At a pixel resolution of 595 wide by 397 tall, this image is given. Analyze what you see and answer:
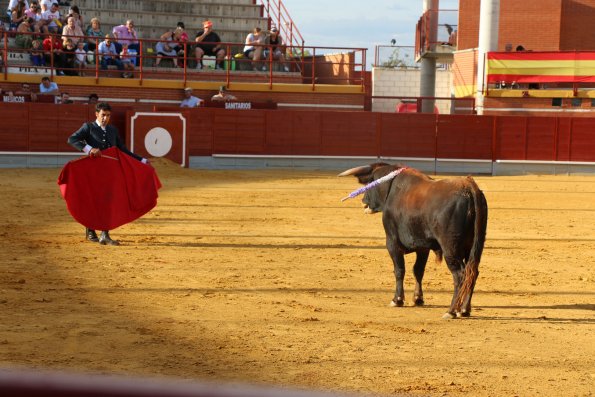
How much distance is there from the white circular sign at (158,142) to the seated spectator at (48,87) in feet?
7.83

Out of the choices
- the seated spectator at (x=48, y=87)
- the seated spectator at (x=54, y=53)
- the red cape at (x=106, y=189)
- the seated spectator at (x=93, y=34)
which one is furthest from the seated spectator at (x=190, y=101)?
the red cape at (x=106, y=189)

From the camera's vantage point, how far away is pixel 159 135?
21031 mm

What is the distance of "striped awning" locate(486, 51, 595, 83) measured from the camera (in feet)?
77.4

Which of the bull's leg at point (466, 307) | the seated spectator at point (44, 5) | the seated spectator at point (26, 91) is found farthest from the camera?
the seated spectator at point (44, 5)

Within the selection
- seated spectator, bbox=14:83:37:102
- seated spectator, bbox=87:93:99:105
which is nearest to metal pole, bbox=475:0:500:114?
seated spectator, bbox=87:93:99:105

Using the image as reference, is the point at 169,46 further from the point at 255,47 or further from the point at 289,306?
the point at 289,306

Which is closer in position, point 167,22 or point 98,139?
point 98,139

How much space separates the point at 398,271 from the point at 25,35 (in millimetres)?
17723

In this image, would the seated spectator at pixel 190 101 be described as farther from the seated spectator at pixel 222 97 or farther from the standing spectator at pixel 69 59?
the standing spectator at pixel 69 59

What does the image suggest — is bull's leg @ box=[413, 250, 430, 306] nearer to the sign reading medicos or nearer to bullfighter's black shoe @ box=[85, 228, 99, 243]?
bullfighter's black shoe @ box=[85, 228, 99, 243]

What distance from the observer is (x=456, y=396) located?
13.2 ft

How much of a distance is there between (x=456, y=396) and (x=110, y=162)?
642 cm

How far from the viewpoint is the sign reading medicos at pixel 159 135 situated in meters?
20.8

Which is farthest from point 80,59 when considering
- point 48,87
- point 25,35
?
point 48,87
